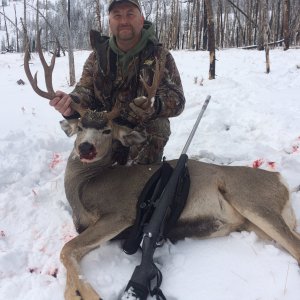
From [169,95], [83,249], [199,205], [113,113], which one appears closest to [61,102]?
[113,113]

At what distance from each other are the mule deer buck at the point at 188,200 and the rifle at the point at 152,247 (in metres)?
0.27

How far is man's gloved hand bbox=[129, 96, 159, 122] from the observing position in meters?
3.93

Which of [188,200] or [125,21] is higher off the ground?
[125,21]

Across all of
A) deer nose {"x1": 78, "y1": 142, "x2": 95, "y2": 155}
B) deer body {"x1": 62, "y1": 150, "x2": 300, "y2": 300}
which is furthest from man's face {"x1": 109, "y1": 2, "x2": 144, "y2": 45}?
deer body {"x1": 62, "y1": 150, "x2": 300, "y2": 300}

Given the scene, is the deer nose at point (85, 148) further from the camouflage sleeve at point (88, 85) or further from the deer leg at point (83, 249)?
the camouflage sleeve at point (88, 85)

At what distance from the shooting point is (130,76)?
478 centimetres

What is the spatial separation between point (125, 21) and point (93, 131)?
1458mm

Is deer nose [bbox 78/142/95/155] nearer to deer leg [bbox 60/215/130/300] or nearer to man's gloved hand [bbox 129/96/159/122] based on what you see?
man's gloved hand [bbox 129/96/159/122]

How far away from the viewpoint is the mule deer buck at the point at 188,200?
133 inches

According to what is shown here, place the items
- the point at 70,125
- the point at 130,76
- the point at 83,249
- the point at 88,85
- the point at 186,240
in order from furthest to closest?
the point at 88,85
the point at 130,76
the point at 70,125
the point at 186,240
the point at 83,249

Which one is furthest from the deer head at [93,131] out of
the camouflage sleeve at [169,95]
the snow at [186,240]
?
the snow at [186,240]

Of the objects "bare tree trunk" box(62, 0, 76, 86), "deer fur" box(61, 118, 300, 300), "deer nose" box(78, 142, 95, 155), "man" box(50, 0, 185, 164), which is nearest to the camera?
"deer fur" box(61, 118, 300, 300)

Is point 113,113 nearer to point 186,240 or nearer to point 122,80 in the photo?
point 122,80

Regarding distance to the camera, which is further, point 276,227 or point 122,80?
point 122,80
